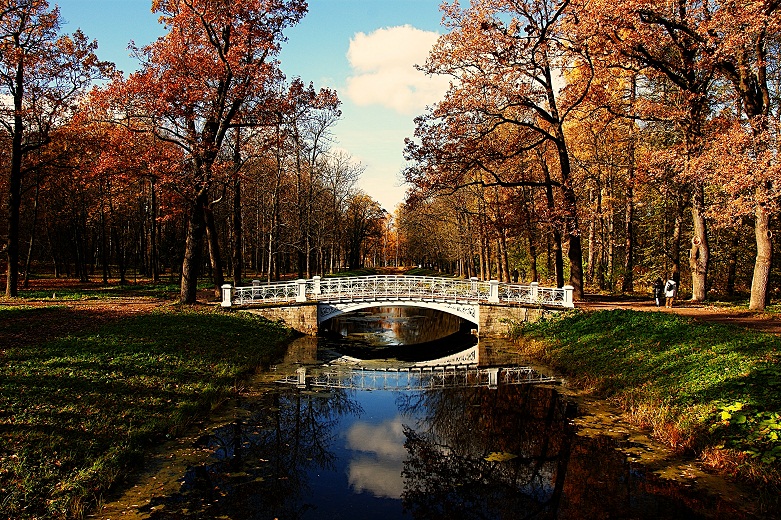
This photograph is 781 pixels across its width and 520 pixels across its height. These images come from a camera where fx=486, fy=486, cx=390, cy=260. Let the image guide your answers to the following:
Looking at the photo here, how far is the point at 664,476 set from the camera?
8.52 meters

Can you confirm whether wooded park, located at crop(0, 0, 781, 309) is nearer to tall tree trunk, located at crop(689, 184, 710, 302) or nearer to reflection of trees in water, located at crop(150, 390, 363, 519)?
tall tree trunk, located at crop(689, 184, 710, 302)

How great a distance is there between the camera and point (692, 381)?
1133 cm

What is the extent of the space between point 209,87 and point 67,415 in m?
16.2

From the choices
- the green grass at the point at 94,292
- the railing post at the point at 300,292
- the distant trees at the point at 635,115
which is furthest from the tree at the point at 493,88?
the green grass at the point at 94,292

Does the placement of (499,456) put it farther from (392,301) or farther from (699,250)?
(699,250)

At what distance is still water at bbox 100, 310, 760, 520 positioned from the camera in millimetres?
7629

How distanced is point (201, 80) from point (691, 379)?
20430mm

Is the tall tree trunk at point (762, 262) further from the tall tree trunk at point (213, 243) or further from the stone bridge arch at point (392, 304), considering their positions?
the tall tree trunk at point (213, 243)

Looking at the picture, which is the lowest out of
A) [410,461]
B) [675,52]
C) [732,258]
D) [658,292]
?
[410,461]

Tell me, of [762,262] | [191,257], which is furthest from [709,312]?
[191,257]

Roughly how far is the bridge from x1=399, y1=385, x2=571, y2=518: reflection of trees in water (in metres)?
9.78

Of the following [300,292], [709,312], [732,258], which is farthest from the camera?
[732,258]

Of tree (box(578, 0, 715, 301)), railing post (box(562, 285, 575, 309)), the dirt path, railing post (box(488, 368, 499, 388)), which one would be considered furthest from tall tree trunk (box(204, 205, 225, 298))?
tree (box(578, 0, 715, 301))

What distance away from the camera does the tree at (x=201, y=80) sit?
1983cm
